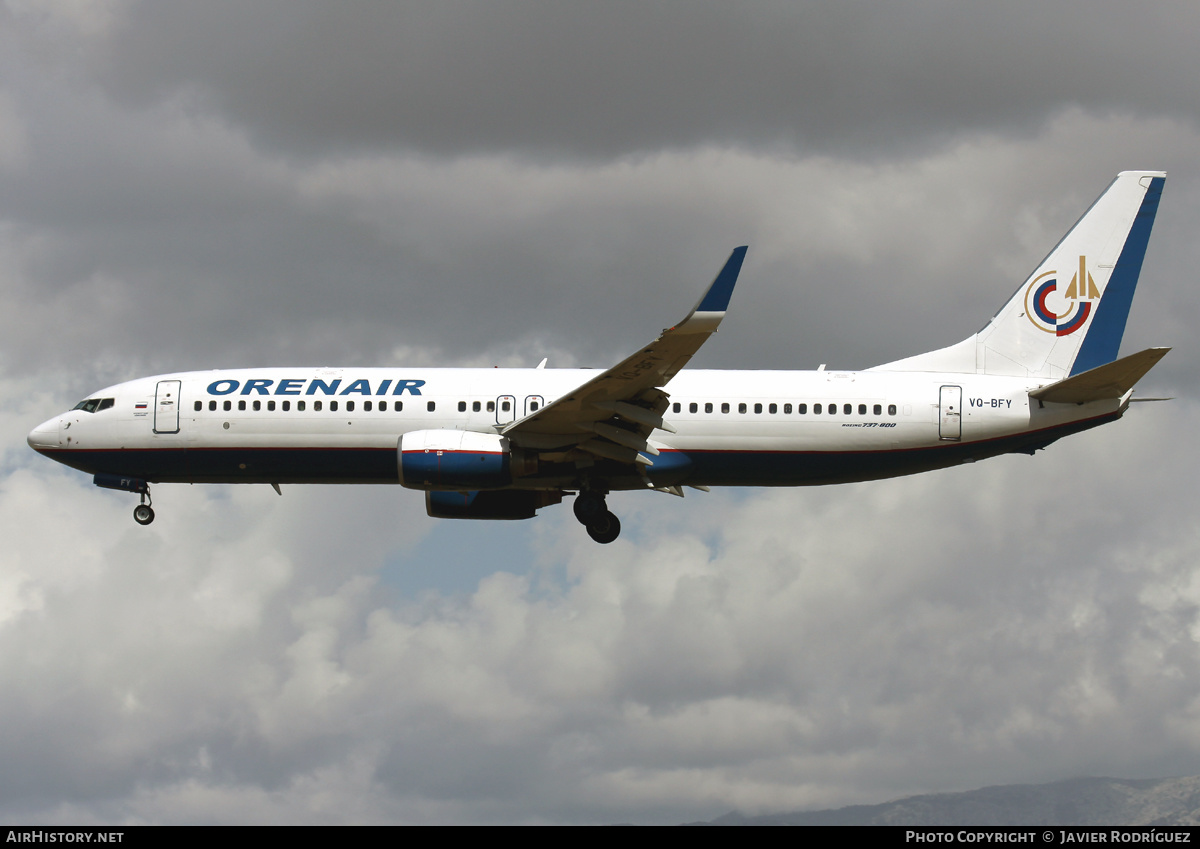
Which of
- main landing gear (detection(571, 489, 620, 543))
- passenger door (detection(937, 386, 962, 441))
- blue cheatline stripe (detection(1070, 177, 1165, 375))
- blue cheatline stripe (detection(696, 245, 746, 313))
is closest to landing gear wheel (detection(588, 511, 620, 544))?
main landing gear (detection(571, 489, 620, 543))

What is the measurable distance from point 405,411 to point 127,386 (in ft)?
31.9

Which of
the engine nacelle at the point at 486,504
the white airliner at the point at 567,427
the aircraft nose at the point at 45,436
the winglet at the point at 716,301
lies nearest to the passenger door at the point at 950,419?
the white airliner at the point at 567,427

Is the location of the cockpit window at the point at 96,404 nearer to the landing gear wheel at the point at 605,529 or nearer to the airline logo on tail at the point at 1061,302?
the landing gear wheel at the point at 605,529

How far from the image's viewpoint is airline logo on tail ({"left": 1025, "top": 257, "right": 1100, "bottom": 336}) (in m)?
45.7

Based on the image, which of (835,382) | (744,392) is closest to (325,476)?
(744,392)

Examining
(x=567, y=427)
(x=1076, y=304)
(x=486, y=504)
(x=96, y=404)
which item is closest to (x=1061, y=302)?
(x=1076, y=304)

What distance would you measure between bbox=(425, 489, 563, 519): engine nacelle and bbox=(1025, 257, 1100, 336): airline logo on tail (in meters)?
17.2

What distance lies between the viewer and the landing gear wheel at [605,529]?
43.5 meters

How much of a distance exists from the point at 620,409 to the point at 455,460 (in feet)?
16.8

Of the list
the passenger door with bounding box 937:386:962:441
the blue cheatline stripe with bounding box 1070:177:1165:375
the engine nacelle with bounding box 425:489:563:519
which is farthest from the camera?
the blue cheatline stripe with bounding box 1070:177:1165:375

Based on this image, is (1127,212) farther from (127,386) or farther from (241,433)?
(127,386)

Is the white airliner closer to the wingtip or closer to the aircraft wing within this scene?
the aircraft wing

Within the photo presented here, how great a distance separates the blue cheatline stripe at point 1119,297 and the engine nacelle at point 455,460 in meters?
19.3

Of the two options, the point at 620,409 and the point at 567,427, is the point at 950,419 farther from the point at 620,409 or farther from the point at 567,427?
the point at 567,427
